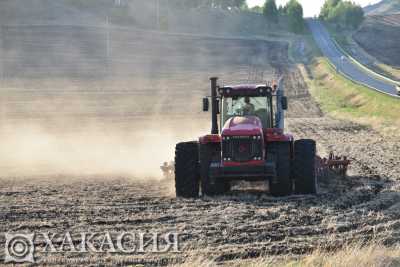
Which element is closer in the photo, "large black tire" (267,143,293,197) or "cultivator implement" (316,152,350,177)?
"large black tire" (267,143,293,197)

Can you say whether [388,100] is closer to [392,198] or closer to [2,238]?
[392,198]

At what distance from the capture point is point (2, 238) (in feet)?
36.9

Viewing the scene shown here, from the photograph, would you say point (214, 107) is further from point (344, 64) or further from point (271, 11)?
point (271, 11)

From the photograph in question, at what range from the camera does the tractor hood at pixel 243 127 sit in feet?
46.9

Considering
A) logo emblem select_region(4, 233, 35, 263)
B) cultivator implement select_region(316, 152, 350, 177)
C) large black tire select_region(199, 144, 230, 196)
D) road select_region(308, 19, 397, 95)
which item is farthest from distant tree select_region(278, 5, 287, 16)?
logo emblem select_region(4, 233, 35, 263)

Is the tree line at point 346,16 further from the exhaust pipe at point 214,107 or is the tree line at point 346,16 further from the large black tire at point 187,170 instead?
the large black tire at point 187,170

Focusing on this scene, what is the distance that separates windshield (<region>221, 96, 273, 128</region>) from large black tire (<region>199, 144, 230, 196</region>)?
3.04 ft

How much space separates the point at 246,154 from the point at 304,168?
1.29m

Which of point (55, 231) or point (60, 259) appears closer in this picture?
point (60, 259)

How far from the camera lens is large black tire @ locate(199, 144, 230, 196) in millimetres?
14805

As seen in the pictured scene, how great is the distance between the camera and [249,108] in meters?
15.4

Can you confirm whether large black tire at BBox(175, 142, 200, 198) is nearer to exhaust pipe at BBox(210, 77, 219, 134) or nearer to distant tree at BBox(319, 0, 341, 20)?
exhaust pipe at BBox(210, 77, 219, 134)

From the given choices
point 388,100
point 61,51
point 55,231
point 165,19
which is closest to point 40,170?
point 55,231

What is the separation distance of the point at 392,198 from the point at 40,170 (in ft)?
37.7
